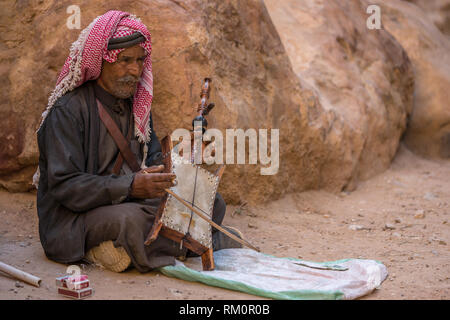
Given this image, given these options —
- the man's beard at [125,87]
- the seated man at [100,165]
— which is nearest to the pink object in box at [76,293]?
the seated man at [100,165]

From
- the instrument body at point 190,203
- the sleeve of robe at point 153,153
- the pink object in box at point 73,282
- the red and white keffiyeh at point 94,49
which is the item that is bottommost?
the pink object in box at point 73,282

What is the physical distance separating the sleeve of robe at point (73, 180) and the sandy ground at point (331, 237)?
17.8 inches

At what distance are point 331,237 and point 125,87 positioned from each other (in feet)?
7.36

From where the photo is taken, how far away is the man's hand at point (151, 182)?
316cm

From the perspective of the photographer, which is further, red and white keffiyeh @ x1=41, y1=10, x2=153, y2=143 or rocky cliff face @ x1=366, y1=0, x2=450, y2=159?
rocky cliff face @ x1=366, y1=0, x2=450, y2=159

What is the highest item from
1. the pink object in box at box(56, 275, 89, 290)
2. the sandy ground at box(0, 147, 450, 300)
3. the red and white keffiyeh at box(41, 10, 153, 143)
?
the red and white keffiyeh at box(41, 10, 153, 143)

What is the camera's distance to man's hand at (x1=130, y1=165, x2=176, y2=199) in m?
3.16

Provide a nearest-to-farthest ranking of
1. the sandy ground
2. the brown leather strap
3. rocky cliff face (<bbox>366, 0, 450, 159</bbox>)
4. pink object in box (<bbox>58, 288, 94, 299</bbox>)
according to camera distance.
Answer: pink object in box (<bbox>58, 288, 94, 299</bbox>), the sandy ground, the brown leather strap, rocky cliff face (<bbox>366, 0, 450, 159</bbox>)

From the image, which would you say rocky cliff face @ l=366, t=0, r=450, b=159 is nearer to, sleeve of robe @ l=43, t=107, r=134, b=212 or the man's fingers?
the man's fingers

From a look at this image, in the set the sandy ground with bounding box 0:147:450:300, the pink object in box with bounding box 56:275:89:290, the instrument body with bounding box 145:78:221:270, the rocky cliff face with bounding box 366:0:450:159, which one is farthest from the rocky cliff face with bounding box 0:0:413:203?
the pink object in box with bounding box 56:275:89:290

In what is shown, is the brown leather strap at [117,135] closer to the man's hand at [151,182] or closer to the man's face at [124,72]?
the man's face at [124,72]

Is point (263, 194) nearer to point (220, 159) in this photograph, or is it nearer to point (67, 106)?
point (220, 159)

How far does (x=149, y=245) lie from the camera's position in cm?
328

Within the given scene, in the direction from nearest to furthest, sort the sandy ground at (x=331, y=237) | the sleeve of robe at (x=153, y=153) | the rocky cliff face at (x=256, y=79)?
1. the sandy ground at (x=331, y=237)
2. the sleeve of robe at (x=153, y=153)
3. the rocky cliff face at (x=256, y=79)
